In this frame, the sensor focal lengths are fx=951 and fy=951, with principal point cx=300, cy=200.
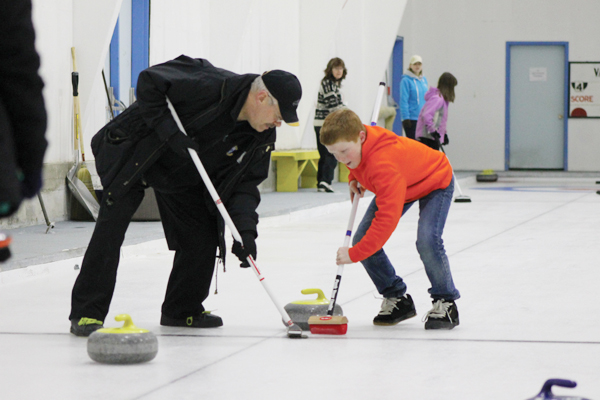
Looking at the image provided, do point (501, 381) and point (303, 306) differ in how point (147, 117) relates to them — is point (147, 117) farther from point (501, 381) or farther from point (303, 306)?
point (501, 381)

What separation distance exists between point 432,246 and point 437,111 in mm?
7867

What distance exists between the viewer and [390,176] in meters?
4.32

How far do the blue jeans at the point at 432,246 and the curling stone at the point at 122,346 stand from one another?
1241 mm

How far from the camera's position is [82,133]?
9.60 metres

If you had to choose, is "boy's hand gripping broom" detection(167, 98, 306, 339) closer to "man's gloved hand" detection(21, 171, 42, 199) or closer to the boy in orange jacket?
the boy in orange jacket

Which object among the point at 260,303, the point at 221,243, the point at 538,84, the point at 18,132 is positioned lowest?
the point at 260,303

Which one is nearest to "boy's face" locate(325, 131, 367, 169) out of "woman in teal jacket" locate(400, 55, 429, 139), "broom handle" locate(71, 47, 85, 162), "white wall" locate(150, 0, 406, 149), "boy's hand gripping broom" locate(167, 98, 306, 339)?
"boy's hand gripping broom" locate(167, 98, 306, 339)

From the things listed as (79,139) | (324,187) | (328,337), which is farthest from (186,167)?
(324,187)

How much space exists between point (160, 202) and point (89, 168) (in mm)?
5600

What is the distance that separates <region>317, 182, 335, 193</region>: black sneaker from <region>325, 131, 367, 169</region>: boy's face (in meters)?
9.79

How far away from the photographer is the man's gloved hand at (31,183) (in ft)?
5.45

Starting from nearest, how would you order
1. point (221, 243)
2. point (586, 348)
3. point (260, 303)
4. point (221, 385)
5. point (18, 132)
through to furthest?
point (18, 132) < point (221, 385) < point (586, 348) < point (221, 243) < point (260, 303)

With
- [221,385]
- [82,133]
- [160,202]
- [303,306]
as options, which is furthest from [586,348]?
[82,133]

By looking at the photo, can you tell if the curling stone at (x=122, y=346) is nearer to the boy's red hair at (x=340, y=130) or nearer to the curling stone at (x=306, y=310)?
the curling stone at (x=306, y=310)
